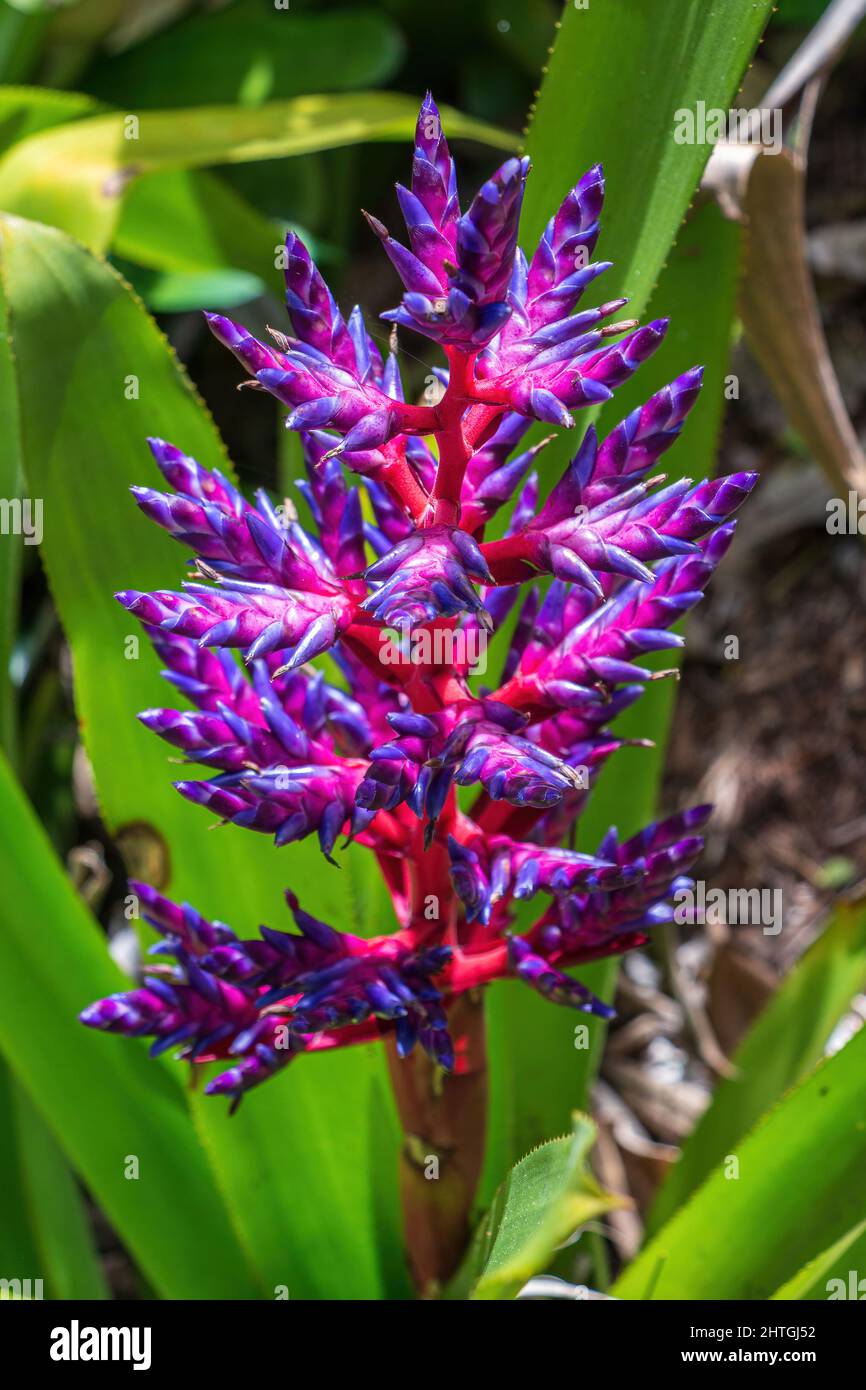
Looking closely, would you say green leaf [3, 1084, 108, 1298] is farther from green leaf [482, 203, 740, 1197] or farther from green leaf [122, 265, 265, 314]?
green leaf [122, 265, 265, 314]

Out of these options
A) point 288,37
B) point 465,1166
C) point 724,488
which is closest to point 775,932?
point 465,1166

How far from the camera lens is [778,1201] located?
118 cm

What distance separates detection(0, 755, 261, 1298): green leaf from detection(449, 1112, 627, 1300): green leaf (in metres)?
0.58

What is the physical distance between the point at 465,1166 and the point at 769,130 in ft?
4.01

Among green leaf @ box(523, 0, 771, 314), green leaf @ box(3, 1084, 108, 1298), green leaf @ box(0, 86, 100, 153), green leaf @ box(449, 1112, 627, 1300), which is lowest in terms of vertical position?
green leaf @ box(3, 1084, 108, 1298)

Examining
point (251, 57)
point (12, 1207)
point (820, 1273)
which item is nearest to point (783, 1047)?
point (820, 1273)

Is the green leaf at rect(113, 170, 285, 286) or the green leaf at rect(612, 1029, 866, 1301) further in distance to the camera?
the green leaf at rect(113, 170, 285, 286)

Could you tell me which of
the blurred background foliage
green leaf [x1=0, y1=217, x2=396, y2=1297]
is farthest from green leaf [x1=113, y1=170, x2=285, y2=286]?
green leaf [x1=0, y1=217, x2=396, y2=1297]

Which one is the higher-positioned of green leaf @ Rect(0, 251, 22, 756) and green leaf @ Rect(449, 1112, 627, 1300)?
green leaf @ Rect(0, 251, 22, 756)

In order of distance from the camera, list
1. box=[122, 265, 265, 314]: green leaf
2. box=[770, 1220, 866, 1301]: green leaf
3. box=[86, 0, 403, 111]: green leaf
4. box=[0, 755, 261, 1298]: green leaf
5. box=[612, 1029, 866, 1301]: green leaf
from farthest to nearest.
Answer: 1. box=[86, 0, 403, 111]: green leaf
2. box=[122, 265, 265, 314]: green leaf
3. box=[0, 755, 261, 1298]: green leaf
4. box=[612, 1029, 866, 1301]: green leaf
5. box=[770, 1220, 866, 1301]: green leaf

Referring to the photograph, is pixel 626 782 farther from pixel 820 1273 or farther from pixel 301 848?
pixel 820 1273

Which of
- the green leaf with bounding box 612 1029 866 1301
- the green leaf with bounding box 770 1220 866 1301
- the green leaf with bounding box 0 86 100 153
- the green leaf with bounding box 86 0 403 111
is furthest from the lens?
the green leaf with bounding box 86 0 403 111

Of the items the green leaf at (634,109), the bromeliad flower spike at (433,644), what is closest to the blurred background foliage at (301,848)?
the green leaf at (634,109)

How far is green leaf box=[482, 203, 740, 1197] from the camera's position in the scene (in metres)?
1.27
